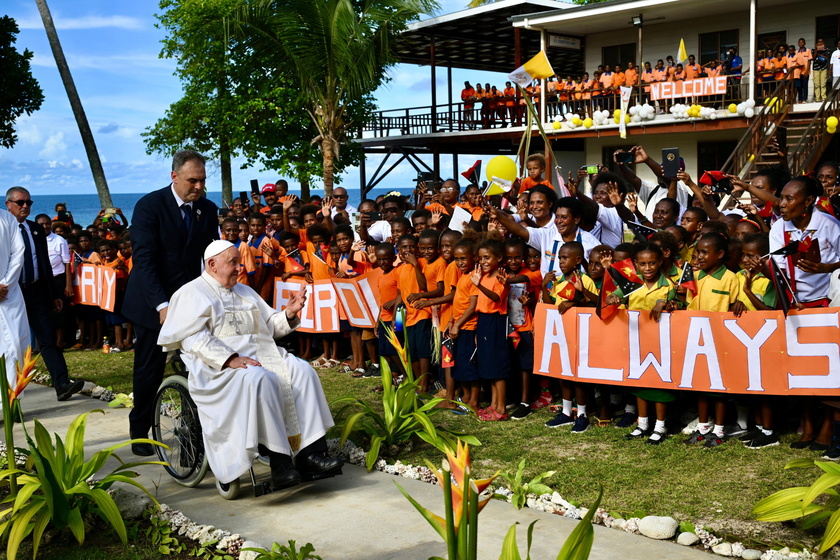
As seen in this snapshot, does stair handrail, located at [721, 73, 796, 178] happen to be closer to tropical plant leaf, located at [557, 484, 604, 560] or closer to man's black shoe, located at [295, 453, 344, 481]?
man's black shoe, located at [295, 453, 344, 481]

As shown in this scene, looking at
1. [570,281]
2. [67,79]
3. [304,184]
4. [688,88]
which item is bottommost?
[570,281]

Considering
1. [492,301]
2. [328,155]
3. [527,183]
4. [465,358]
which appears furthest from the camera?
[328,155]

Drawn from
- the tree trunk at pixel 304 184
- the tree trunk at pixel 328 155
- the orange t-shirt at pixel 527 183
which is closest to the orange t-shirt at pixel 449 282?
the orange t-shirt at pixel 527 183

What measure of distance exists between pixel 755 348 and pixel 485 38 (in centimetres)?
2264

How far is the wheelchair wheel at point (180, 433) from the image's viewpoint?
5.90 m

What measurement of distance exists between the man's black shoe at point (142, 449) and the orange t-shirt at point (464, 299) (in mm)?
2805

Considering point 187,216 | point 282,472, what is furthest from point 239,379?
point 187,216

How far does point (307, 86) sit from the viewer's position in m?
20.4

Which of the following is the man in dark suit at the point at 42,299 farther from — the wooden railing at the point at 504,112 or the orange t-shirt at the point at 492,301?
the wooden railing at the point at 504,112

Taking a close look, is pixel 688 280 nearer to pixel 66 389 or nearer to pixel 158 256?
pixel 158 256

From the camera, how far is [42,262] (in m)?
8.80

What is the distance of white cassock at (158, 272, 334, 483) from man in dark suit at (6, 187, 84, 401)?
3.45 meters

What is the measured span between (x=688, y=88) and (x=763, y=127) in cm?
244

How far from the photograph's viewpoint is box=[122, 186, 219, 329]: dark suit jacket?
Answer: 651cm
